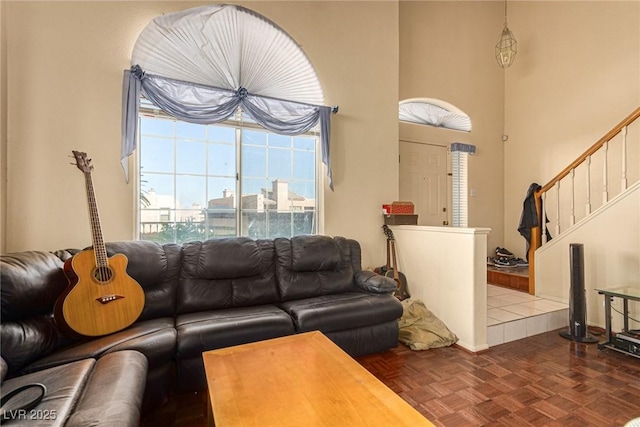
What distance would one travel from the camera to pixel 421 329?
279cm

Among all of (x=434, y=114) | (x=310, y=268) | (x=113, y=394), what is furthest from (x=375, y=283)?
(x=434, y=114)

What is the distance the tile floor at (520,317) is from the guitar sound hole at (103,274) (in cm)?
309

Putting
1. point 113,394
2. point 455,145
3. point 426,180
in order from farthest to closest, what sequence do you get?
point 455,145 < point 426,180 < point 113,394

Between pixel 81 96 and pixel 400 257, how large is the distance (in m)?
3.48

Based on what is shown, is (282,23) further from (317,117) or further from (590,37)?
(590,37)

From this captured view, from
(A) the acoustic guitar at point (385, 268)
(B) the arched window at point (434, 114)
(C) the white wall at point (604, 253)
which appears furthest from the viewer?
(B) the arched window at point (434, 114)

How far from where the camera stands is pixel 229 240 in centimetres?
264

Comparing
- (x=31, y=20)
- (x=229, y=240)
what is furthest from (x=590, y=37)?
(x=31, y=20)

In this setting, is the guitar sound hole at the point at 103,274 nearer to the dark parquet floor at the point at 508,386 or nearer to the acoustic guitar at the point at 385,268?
the dark parquet floor at the point at 508,386

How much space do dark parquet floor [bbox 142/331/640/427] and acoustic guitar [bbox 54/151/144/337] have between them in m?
0.62

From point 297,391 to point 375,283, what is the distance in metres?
1.60

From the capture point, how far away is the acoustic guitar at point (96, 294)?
173 cm

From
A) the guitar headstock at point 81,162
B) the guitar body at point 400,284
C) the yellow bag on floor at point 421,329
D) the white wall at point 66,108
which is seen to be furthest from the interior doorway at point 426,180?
the guitar headstock at point 81,162

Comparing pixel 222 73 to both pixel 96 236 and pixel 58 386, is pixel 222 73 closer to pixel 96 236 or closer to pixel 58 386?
pixel 96 236
